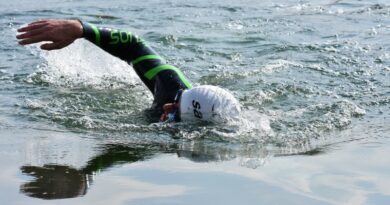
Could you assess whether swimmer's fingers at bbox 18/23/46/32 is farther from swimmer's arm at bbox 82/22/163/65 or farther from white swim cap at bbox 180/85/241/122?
white swim cap at bbox 180/85/241/122

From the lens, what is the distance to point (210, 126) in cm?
611

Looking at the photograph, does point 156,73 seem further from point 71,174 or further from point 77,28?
point 71,174

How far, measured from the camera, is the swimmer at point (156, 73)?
563cm

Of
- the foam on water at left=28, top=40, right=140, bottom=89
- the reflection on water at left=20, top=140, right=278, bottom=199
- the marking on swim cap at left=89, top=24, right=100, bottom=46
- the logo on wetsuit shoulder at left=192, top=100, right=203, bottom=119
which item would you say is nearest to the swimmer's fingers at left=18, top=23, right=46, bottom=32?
the marking on swim cap at left=89, top=24, right=100, bottom=46

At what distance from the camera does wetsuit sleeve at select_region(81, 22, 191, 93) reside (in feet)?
20.8

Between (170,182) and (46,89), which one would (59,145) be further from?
(46,89)

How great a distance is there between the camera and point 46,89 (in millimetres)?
8023

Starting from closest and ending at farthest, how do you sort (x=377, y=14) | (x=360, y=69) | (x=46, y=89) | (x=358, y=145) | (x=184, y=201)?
(x=184, y=201)
(x=358, y=145)
(x=46, y=89)
(x=360, y=69)
(x=377, y=14)

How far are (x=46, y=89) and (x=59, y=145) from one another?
2588mm

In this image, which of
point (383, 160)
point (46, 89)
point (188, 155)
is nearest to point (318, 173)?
point (383, 160)

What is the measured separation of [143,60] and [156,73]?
0.16 metres

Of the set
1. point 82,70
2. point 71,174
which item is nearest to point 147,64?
point 71,174

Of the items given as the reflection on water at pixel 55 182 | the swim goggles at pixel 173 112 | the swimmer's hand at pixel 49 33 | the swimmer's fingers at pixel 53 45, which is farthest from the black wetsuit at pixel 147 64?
the reflection on water at pixel 55 182

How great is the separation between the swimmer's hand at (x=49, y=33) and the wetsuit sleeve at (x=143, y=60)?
0.47 m
